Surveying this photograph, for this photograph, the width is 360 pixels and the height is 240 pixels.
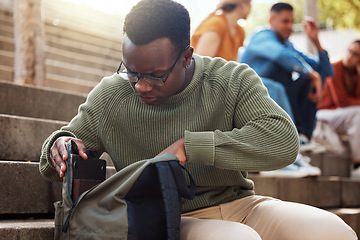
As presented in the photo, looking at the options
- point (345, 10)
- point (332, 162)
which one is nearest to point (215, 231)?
point (332, 162)

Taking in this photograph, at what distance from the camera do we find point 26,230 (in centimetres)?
229

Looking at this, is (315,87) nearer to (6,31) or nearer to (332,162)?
(332,162)

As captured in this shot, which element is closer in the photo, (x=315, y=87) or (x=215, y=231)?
(x=215, y=231)

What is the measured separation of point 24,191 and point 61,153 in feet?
2.72

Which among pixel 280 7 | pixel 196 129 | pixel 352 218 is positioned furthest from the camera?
pixel 280 7

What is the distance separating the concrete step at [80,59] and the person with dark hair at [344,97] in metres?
3.20

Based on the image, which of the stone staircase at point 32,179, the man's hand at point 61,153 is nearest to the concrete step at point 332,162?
the stone staircase at point 32,179

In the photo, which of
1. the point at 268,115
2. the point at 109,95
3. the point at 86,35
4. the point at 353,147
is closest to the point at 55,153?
the point at 109,95

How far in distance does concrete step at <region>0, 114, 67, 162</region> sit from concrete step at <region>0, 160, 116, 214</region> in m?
0.31

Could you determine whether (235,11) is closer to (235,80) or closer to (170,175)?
(235,80)

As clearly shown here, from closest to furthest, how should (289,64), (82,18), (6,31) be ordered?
(289,64)
(6,31)
(82,18)

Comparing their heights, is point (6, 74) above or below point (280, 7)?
below

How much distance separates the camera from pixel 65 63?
6941 mm

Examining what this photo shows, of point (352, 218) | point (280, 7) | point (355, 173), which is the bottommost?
point (355, 173)
